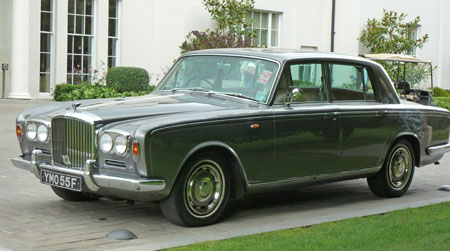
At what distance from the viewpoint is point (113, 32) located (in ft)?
76.2

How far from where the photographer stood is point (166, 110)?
266 inches

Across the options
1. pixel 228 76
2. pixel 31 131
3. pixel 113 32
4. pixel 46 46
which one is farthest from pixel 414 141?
pixel 113 32

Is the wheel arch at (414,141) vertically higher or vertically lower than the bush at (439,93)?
higher

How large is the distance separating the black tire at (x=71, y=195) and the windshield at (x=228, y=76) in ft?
4.60

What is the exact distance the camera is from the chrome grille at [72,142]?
648 centimetres

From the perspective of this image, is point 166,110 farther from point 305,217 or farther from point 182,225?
point 305,217

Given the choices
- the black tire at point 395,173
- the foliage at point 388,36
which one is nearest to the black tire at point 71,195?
the black tire at point 395,173

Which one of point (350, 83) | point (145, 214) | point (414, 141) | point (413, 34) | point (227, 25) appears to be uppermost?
point (413, 34)

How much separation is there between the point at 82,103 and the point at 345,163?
284 centimetres

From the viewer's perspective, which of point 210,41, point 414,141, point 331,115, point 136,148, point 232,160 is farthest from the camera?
point 210,41

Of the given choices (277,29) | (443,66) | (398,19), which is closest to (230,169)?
(277,29)

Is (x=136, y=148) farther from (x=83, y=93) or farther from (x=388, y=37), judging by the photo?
(x=388, y=37)

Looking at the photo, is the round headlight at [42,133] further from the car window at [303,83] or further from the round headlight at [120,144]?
the car window at [303,83]

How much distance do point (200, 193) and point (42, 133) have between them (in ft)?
5.36
